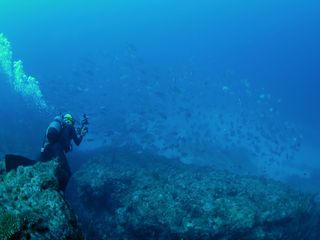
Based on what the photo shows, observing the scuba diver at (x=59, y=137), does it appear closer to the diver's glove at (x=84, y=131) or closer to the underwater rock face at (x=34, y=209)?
the diver's glove at (x=84, y=131)

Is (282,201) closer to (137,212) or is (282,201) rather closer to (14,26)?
(137,212)

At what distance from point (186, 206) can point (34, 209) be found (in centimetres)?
679

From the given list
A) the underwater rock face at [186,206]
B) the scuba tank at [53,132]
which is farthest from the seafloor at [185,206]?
the scuba tank at [53,132]

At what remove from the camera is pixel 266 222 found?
987 centimetres

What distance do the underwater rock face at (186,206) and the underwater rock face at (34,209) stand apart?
18.2ft

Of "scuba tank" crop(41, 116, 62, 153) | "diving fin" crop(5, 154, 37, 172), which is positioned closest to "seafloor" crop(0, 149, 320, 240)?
"scuba tank" crop(41, 116, 62, 153)

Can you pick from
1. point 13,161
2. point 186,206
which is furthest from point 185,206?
point 13,161

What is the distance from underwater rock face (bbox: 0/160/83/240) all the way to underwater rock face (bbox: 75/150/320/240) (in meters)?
5.54

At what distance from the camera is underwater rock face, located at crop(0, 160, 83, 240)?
2.80 m

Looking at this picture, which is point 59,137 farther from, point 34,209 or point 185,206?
point 34,209

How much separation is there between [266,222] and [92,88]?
3844cm

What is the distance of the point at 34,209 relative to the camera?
336 centimetres

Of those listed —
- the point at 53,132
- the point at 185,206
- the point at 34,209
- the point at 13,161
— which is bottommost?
the point at 34,209

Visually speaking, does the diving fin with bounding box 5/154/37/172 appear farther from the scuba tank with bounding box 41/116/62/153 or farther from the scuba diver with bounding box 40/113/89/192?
the scuba tank with bounding box 41/116/62/153
